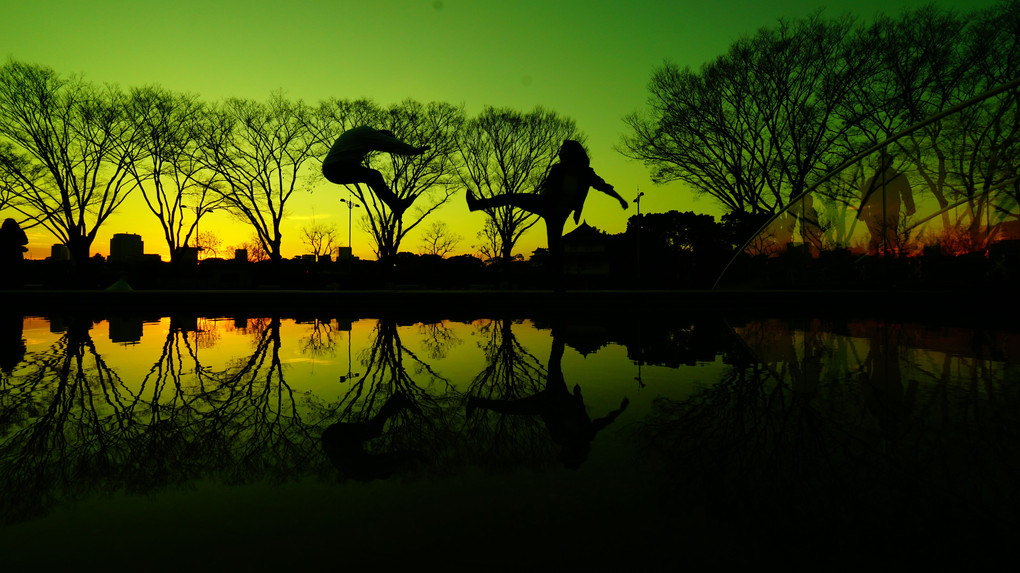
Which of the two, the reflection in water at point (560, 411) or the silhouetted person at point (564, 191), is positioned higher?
the silhouetted person at point (564, 191)

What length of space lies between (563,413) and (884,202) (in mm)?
18297

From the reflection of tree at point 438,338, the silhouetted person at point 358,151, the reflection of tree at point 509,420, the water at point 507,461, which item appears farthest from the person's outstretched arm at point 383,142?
the water at point 507,461

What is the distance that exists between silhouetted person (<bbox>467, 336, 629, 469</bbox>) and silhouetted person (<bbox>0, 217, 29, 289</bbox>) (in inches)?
917

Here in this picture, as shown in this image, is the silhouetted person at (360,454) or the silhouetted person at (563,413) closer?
the silhouetted person at (360,454)

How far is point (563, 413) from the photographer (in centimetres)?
329

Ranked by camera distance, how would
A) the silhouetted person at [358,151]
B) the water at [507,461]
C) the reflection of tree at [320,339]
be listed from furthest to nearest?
the silhouetted person at [358,151]
the reflection of tree at [320,339]
the water at [507,461]

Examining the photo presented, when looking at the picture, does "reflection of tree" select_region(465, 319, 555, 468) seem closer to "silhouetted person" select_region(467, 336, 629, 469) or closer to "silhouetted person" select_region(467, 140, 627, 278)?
"silhouetted person" select_region(467, 336, 629, 469)

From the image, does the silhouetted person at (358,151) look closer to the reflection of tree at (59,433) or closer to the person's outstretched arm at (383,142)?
the person's outstretched arm at (383,142)

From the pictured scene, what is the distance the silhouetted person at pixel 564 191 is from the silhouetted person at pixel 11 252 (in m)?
18.6

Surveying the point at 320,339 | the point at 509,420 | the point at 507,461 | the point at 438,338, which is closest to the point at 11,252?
the point at 320,339

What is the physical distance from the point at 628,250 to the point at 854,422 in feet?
160

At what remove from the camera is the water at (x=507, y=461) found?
166cm

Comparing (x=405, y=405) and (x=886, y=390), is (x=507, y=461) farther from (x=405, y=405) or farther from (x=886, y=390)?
(x=886, y=390)

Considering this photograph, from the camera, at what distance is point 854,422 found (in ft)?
9.68
